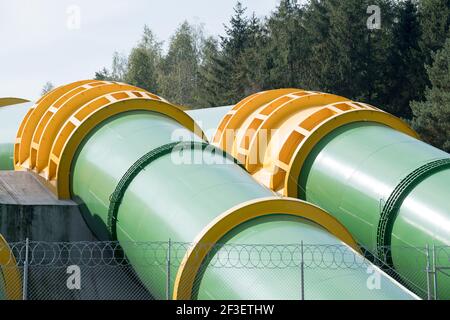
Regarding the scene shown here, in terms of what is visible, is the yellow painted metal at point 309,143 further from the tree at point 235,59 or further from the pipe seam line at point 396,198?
the tree at point 235,59

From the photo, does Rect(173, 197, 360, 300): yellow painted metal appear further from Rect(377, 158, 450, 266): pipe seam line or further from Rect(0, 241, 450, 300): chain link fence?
Rect(377, 158, 450, 266): pipe seam line

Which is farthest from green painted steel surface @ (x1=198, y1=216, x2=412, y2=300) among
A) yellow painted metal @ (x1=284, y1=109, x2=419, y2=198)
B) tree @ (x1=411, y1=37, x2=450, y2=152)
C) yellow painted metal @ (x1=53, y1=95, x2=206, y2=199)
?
tree @ (x1=411, y1=37, x2=450, y2=152)

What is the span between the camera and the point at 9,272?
13.1 m

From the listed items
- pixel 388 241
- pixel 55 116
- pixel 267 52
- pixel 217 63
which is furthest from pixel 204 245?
pixel 217 63

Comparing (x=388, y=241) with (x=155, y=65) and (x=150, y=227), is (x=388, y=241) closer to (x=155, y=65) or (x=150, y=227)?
(x=150, y=227)

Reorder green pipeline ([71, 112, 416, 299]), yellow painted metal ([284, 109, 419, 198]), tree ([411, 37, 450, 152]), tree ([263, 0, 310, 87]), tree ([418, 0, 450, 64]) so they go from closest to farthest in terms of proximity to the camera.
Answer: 1. green pipeline ([71, 112, 416, 299])
2. yellow painted metal ([284, 109, 419, 198])
3. tree ([411, 37, 450, 152])
4. tree ([418, 0, 450, 64])
5. tree ([263, 0, 310, 87])

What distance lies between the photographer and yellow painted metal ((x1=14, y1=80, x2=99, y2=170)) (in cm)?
2030

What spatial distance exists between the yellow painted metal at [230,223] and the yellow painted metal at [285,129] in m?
4.62

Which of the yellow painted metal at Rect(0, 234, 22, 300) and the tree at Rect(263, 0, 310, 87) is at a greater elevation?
the tree at Rect(263, 0, 310, 87)

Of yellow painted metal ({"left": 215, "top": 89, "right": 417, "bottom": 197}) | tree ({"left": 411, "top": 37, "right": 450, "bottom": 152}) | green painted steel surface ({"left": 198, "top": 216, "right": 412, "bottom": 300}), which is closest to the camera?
green painted steel surface ({"left": 198, "top": 216, "right": 412, "bottom": 300})

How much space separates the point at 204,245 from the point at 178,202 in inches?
70.3

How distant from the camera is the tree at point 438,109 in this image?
39688mm

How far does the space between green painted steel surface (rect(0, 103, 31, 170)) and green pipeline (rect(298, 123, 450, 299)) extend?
1012 centimetres

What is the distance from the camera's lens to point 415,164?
1586 centimetres
